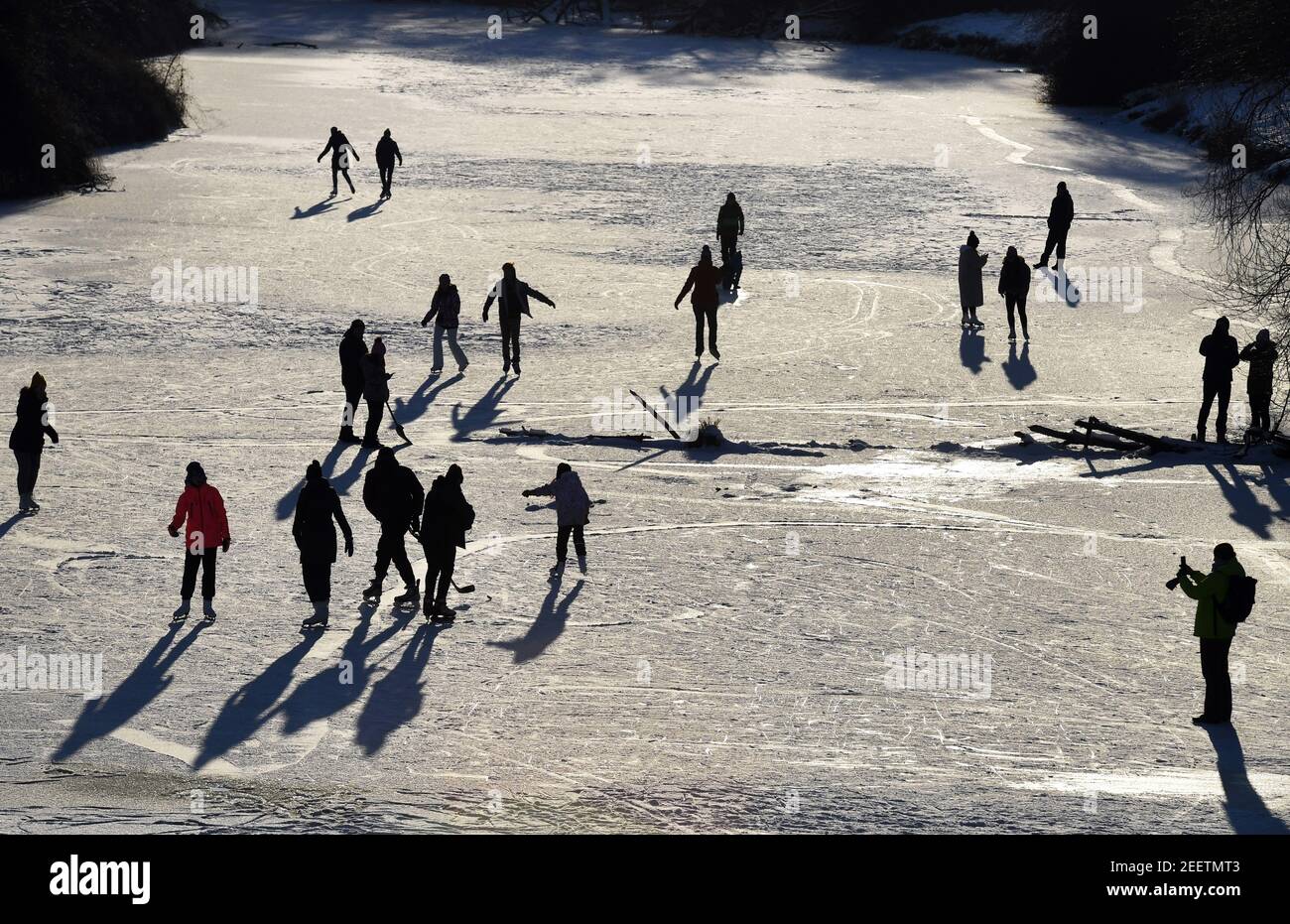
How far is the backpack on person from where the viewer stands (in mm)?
10656

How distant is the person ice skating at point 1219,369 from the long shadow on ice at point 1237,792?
744cm

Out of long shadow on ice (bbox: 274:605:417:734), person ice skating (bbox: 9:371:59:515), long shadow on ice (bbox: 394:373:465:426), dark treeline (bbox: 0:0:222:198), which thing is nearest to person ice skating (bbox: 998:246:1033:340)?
long shadow on ice (bbox: 394:373:465:426)

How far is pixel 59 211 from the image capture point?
29.3 m

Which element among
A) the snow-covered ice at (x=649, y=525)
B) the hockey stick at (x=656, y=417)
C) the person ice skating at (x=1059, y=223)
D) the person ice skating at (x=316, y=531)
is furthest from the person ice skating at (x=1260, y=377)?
the person ice skating at (x=316, y=531)

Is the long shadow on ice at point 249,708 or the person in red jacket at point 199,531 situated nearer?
the long shadow on ice at point 249,708

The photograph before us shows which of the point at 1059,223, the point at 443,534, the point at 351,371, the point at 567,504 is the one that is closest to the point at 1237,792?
the point at 567,504

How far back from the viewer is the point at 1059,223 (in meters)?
25.3

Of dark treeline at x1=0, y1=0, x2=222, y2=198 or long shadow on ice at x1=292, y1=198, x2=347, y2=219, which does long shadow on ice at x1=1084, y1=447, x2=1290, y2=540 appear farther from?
dark treeline at x1=0, y1=0, x2=222, y2=198

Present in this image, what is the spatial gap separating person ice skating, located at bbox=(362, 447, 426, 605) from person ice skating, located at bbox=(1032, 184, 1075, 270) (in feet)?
49.2

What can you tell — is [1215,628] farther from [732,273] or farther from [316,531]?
[732,273]

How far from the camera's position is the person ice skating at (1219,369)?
17359mm

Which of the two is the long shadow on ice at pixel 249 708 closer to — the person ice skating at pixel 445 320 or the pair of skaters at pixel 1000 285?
the person ice skating at pixel 445 320

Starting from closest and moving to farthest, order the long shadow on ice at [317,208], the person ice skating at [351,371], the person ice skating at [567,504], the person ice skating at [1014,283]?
the person ice skating at [567,504] → the person ice skating at [351,371] → the person ice skating at [1014,283] → the long shadow on ice at [317,208]

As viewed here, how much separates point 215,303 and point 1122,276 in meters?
13.6
